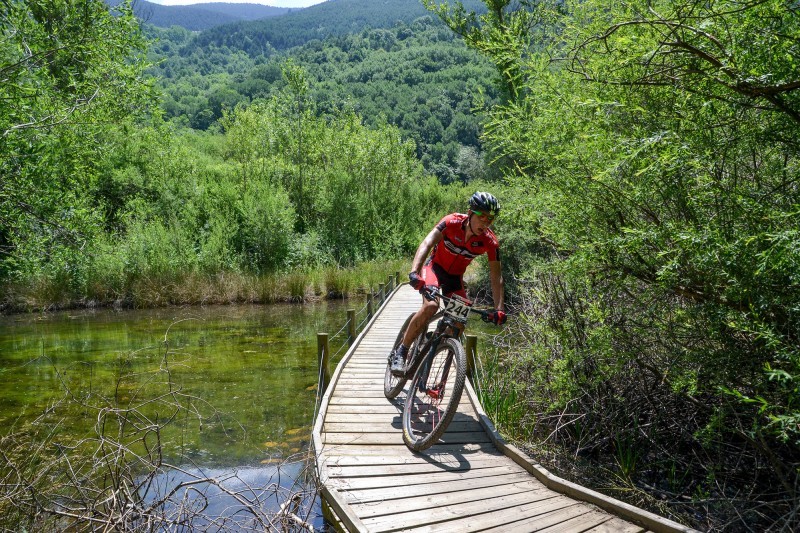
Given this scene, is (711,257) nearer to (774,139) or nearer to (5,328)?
(774,139)

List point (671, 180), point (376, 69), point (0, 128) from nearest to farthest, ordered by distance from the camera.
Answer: point (671, 180) → point (0, 128) → point (376, 69)

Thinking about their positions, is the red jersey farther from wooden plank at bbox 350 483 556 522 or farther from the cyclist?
wooden plank at bbox 350 483 556 522

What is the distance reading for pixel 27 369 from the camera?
1204cm

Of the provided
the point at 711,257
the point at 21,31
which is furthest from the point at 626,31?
the point at 21,31

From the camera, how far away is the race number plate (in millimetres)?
5229

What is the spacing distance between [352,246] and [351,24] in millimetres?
189309

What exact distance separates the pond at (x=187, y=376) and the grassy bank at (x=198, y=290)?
0.91m

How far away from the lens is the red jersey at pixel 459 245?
18.7 feet

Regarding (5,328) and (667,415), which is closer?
(667,415)

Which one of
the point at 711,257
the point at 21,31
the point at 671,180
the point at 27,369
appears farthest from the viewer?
the point at 27,369

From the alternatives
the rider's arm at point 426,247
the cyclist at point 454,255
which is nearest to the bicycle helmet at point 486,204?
the cyclist at point 454,255

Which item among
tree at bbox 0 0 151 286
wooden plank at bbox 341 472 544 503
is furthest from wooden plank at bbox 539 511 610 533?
tree at bbox 0 0 151 286

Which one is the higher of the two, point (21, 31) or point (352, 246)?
point (21, 31)

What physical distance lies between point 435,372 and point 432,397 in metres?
0.32
